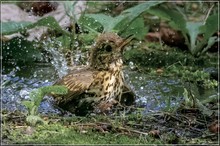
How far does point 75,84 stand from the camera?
4242 millimetres

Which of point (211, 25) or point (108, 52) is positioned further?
point (211, 25)

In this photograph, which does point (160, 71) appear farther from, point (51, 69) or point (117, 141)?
point (117, 141)

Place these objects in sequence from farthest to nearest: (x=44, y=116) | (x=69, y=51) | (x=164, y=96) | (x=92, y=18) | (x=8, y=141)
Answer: (x=69, y=51), (x=92, y=18), (x=164, y=96), (x=44, y=116), (x=8, y=141)

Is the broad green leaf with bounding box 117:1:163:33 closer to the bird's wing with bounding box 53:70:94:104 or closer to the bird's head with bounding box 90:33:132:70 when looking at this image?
the bird's head with bounding box 90:33:132:70

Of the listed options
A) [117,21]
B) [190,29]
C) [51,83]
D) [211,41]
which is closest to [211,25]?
Result: [211,41]

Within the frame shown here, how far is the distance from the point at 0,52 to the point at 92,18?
917 millimetres

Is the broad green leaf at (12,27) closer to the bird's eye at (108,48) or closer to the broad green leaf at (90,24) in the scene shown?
the broad green leaf at (90,24)

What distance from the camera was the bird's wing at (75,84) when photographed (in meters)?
4.20

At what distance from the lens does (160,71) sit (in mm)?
5457

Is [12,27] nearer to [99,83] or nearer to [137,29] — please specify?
[137,29]

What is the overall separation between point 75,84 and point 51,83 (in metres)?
0.86

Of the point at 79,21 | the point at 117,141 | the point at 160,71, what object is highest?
the point at 79,21

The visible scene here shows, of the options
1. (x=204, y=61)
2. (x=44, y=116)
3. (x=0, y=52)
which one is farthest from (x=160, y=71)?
(x=44, y=116)

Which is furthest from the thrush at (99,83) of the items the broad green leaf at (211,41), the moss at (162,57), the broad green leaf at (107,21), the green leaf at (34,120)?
the broad green leaf at (211,41)
